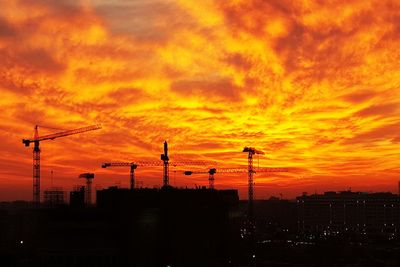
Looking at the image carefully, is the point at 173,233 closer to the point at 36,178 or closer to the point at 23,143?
the point at 36,178

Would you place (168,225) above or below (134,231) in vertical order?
above

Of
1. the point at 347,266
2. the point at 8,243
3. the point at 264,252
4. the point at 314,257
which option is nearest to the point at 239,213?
the point at 264,252

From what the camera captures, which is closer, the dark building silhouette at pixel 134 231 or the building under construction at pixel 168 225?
the dark building silhouette at pixel 134 231

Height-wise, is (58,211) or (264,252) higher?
(58,211)

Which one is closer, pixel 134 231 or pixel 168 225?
pixel 134 231

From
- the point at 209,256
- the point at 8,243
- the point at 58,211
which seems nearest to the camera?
the point at 58,211

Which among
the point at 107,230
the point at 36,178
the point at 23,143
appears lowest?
the point at 107,230

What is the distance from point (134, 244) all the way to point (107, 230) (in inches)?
208

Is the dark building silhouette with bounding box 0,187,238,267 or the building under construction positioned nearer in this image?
the dark building silhouette with bounding box 0,187,238,267

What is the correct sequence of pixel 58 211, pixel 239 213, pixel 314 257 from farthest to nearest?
pixel 239 213 → pixel 314 257 → pixel 58 211

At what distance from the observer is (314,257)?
363 ft

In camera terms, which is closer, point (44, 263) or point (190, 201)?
point (44, 263)

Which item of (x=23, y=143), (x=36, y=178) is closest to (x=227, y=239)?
(x=36, y=178)

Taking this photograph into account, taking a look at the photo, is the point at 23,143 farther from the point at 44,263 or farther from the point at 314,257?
the point at 314,257
